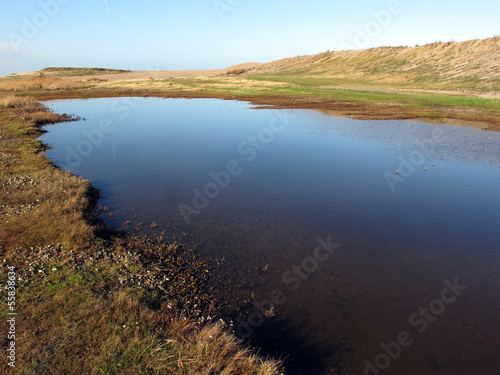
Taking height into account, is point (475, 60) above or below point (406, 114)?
above

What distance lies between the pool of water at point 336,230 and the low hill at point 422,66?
142 feet

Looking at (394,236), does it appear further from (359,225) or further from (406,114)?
(406,114)

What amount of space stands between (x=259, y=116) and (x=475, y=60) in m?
54.2

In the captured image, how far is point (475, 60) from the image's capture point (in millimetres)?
63281

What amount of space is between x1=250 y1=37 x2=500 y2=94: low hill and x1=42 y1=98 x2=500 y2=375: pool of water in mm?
43227

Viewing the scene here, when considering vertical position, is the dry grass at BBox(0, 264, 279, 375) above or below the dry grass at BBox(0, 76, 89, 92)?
below

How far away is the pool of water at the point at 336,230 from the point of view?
22.1 ft

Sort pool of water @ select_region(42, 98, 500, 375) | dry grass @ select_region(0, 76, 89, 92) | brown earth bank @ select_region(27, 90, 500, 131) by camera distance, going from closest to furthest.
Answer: pool of water @ select_region(42, 98, 500, 375), brown earth bank @ select_region(27, 90, 500, 131), dry grass @ select_region(0, 76, 89, 92)

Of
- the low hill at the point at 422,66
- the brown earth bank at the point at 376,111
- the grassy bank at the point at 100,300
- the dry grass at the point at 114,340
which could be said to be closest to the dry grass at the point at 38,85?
the brown earth bank at the point at 376,111

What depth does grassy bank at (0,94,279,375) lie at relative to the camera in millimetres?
5383

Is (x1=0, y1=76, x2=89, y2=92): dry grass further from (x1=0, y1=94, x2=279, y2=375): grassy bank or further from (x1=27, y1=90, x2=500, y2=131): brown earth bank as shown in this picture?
(x1=0, y1=94, x2=279, y2=375): grassy bank

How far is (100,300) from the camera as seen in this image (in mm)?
6832

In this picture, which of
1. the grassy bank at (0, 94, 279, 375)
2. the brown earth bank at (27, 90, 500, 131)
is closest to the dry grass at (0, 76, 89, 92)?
the brown earth bank at (27, 90, 500, 131)

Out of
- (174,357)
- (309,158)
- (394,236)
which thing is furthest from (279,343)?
(309,158)
